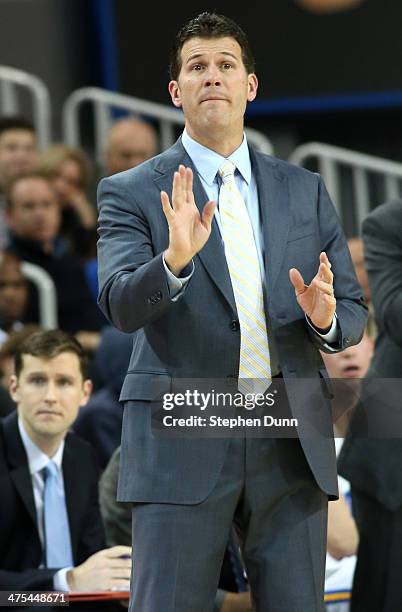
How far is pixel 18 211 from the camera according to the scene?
24.2 ft

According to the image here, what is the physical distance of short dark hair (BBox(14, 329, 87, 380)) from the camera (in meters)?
4.58

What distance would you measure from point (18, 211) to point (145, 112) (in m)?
1.50

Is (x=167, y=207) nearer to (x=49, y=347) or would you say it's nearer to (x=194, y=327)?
(x=194, y=327)

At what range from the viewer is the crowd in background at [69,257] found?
557cm

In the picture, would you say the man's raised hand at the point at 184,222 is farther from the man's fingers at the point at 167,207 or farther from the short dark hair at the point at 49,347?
the short dark hair at the point at 49,347

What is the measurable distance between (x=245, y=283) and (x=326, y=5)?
568 cm

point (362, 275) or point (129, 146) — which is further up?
point (129, 146)

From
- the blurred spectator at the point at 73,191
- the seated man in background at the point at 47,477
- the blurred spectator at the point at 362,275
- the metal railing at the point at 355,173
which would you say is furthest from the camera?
the metal railing at the point at 355,173

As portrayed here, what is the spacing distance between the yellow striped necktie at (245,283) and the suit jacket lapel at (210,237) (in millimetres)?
25

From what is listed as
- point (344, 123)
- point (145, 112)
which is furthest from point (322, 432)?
point (344, 123)

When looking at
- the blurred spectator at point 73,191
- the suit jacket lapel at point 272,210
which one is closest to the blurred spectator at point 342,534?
the suit jacket lapel at point 272,210

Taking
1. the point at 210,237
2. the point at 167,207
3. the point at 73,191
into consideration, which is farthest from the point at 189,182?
the point at 73,191

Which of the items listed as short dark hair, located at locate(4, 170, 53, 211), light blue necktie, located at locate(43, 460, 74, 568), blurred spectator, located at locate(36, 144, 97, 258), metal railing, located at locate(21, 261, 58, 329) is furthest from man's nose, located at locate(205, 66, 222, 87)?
blurred spectator, located at locate(36, 144, 97, 258)

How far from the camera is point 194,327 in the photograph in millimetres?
2986
